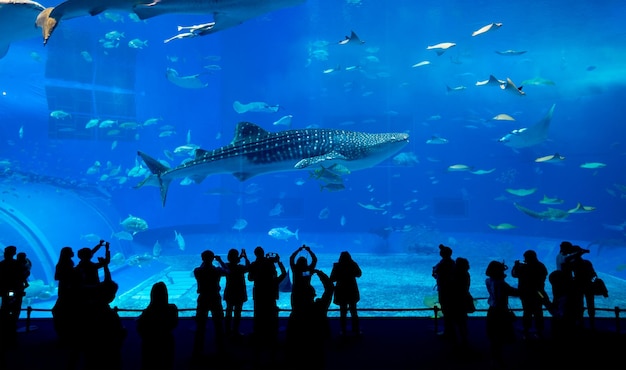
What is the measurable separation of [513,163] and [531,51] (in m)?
8.49

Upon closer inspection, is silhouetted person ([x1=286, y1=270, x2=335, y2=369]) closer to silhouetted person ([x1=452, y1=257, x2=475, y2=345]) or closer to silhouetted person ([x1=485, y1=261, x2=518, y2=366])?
silhouetted person ([x1=485, y1=261, x2=518, y2=366])

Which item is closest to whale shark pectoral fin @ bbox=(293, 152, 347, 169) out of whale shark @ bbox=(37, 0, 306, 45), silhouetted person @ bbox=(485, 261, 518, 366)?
whale shark @ bbox=(37, 0, 306, 45)

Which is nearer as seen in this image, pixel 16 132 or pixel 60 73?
pixel 60 73

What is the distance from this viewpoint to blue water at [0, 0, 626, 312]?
22.2 metres

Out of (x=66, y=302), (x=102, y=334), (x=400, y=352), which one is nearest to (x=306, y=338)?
(x=102, y=334)

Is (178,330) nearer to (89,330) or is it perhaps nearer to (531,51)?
(89,330)

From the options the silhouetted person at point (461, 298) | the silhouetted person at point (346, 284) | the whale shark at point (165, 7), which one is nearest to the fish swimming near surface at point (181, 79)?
the whale shark at point (165, 7)

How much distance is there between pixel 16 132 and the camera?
26000mm

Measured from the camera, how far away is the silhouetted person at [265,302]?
12.2ft

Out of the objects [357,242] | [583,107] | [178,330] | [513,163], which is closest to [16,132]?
[357,242]

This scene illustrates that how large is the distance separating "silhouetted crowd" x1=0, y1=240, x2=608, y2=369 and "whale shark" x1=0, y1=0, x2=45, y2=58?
153 inches

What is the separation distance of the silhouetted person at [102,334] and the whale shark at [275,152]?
118 inches

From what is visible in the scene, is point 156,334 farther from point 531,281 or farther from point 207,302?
point 531,281

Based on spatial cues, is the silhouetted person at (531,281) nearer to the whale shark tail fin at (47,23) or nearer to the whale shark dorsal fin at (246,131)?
the whale shark dorsal fin at (246,131)
